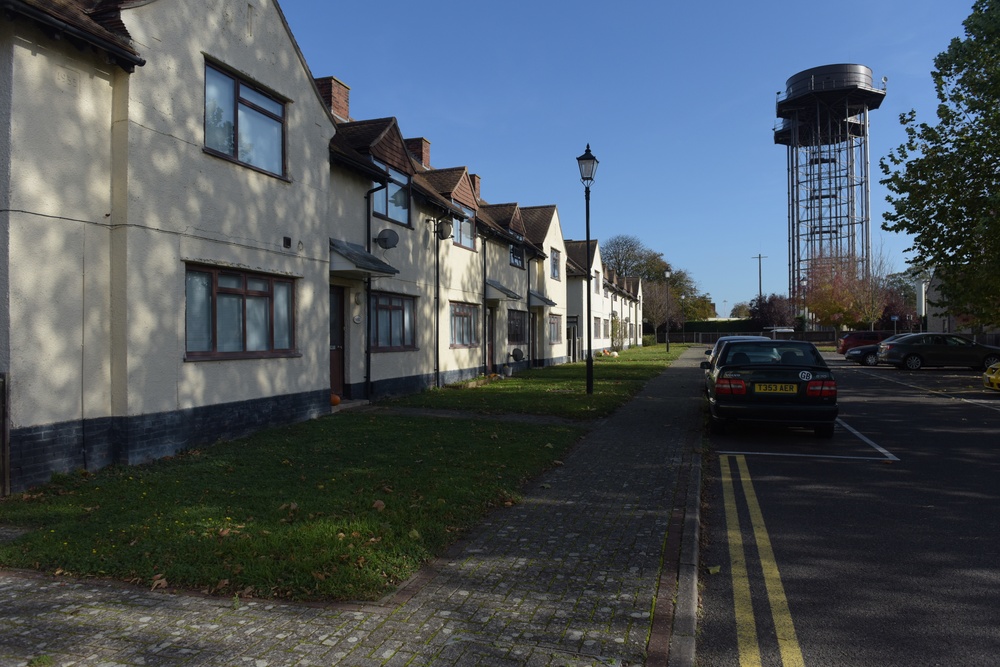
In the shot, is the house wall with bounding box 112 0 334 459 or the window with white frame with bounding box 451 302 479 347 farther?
the window with white frame with bounding box 451 302 479 347

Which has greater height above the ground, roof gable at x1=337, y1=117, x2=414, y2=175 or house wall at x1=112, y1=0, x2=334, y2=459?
roof gable at x1=337, y1=117, x2=414, y2=175

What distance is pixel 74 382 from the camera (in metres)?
7.52

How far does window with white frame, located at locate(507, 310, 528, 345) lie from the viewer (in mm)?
26656

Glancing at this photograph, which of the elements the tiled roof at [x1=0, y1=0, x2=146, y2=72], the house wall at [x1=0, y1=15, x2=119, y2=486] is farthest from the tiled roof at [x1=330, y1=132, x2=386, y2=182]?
the house wall at [x1=0, y1=15, x2=119, y2=486]

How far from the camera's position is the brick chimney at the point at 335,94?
17.3m

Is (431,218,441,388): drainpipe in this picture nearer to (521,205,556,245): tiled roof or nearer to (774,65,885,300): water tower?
(521,205,556,245): tiled roof

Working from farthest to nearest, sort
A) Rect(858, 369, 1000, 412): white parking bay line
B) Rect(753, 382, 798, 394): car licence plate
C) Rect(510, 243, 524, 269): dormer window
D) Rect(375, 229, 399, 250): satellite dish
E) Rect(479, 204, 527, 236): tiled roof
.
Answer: Rect(479, 204, 527, 236): tiled roof → Rect(510, 243, 524, 269): dormer window → Rect(858, 369, 1000, 412): white parking bay line → Rect(375, 229, 399, 250): satellite dish → Rect(753, 382, 798, 394): car licence plate

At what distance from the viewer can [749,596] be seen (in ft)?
14.3

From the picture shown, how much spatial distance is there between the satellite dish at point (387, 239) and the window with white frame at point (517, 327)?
11.9 metres

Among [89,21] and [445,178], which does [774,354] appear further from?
[445,178]

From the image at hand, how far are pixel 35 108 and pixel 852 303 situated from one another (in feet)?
201

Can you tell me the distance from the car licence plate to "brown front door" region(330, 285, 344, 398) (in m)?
8.19

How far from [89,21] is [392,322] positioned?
30.7ft

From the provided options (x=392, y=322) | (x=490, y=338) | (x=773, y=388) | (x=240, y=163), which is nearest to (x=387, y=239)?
(x=392, y=322)
